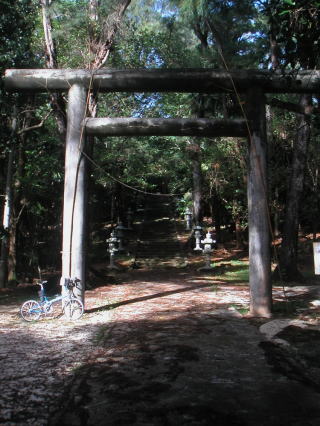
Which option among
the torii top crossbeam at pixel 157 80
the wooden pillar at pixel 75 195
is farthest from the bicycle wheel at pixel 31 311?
the torii top crossbeam at pixel 157 80

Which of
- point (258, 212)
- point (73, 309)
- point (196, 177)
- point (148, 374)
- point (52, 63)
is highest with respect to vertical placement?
point (52, 63)

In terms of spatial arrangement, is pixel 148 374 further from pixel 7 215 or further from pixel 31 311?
pixel 7 215

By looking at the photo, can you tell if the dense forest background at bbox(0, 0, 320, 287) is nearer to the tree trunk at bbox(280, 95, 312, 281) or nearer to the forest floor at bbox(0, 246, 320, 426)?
the tree trunk at bbox(280, 95, 312, 281)

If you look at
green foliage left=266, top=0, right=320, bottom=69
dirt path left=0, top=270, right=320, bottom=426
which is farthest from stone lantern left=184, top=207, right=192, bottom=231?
green foliage left=266, top=0, right=320, bottom=69

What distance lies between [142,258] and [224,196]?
509cm

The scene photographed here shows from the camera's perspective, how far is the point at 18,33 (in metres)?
11.1

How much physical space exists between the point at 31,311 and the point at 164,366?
372 cm

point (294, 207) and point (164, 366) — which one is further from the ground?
point (294, 207)

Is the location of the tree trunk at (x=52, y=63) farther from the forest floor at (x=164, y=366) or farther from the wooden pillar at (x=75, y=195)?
the forest floor at (x=164, y=366)

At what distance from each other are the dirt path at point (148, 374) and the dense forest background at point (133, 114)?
10.1 ft

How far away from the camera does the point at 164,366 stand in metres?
5.11

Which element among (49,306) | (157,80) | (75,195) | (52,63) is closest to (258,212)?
(157,80)

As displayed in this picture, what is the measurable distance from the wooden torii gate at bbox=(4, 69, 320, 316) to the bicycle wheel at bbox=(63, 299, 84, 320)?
229mm

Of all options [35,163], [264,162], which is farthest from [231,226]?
[264,162]
